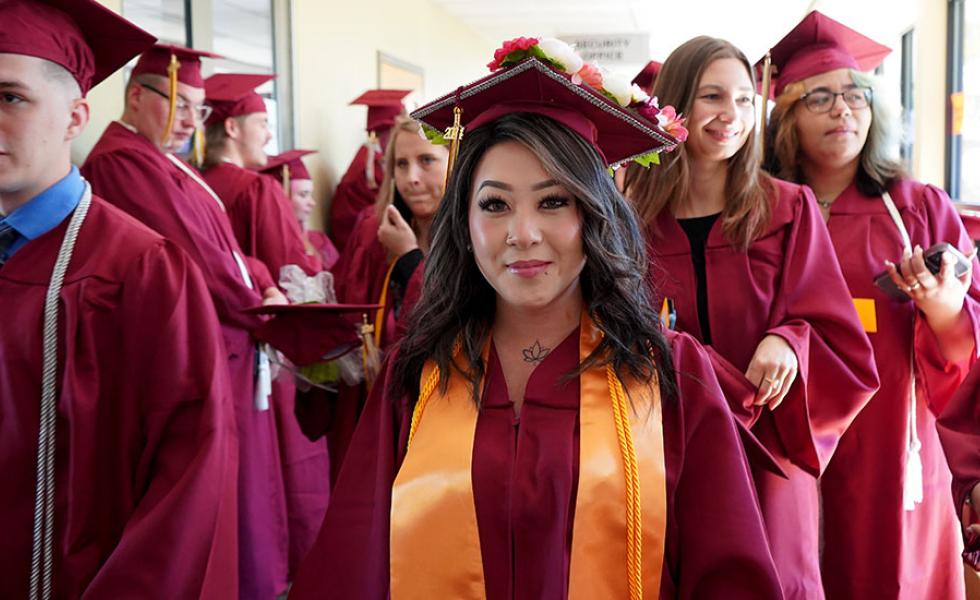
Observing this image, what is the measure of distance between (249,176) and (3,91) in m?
2.65

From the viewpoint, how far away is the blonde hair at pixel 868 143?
3.04 meters

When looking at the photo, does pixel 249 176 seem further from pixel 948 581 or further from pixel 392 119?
pixel 948 581

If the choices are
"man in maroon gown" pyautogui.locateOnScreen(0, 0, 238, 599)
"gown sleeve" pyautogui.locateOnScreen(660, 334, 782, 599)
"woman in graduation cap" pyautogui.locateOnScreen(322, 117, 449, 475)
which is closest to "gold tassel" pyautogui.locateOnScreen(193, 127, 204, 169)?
"woman in graduation cap" pyautogui.locateOnScreen(322, 117, 449, 475)

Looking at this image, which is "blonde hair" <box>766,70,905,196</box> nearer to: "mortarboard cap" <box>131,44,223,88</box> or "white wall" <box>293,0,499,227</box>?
"mortarboard cap" <box>131,44,223,88</box>

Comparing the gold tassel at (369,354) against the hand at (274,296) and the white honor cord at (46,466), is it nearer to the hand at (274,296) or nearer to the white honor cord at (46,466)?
the hand at (274,296)

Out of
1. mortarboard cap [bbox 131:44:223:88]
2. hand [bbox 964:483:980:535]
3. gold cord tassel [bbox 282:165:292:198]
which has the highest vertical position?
mortarboard cap [bbox 131:44:223:88]

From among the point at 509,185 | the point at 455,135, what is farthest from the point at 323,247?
the point at 509,185

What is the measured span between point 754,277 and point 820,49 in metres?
1.06

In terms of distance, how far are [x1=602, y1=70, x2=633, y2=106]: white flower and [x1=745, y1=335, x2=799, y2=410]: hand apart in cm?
81

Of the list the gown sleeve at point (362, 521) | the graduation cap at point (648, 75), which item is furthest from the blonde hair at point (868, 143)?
the gown sleeve at point (362, 521)

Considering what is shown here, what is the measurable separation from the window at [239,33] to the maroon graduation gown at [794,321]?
2.79 m

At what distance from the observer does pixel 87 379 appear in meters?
1.96

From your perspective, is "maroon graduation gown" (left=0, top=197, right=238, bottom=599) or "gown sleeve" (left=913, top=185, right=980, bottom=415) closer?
"maroon graduation gown" (left=0, top=197, right=238, bottom=599)

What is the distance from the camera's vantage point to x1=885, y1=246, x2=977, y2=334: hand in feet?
8.81
